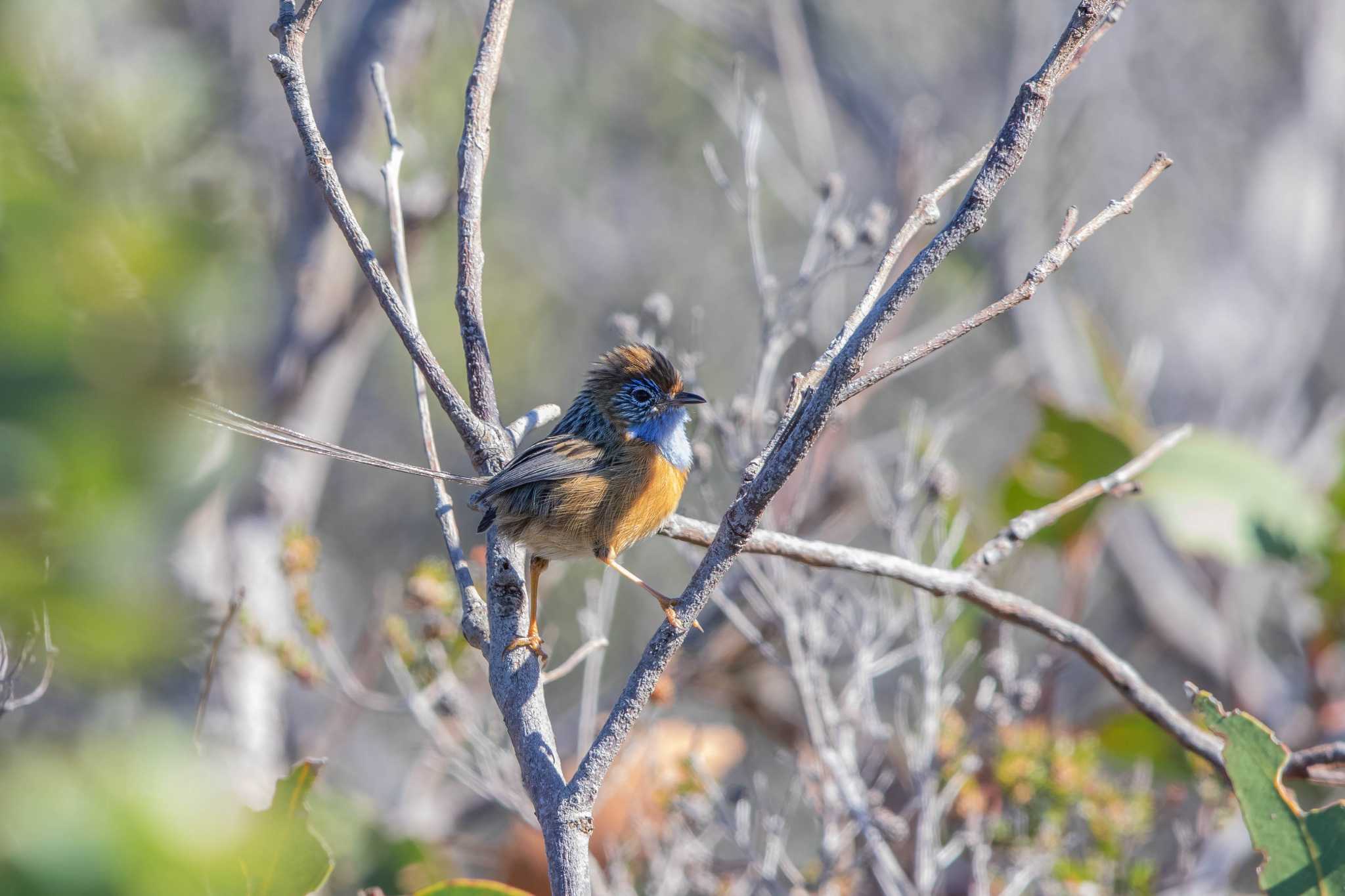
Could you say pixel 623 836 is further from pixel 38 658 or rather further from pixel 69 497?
pixel 69 497

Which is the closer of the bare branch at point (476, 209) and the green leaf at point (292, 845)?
the green leaf at point (292, 845)

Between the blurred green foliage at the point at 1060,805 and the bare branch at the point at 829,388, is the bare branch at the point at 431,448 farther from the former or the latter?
the blurred green foliage at the point at 1060,805

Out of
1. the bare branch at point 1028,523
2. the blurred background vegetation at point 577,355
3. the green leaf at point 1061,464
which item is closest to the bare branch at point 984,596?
the bare branch at point 1028,523

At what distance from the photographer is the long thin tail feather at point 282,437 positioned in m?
1.28

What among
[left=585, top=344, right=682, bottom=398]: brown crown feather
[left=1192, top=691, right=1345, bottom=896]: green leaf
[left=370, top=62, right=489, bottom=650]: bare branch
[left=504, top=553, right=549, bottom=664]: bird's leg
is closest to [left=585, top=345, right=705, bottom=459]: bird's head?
[left=585, top=344, right=682, bottom=398]: brown crown feather

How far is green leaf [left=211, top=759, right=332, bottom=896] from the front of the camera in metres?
1.84

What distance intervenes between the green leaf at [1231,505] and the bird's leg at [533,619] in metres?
2.17

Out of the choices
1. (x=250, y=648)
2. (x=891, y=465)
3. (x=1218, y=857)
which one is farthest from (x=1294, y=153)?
(x=250, y=648)

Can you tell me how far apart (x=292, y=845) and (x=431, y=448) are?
0.81 m

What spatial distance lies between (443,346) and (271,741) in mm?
4466

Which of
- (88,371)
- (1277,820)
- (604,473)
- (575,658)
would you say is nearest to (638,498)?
(604,473)

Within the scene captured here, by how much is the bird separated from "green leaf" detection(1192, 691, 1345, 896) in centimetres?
112

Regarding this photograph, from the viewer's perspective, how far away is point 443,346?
820 centimetres

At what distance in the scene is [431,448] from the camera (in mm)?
2363
